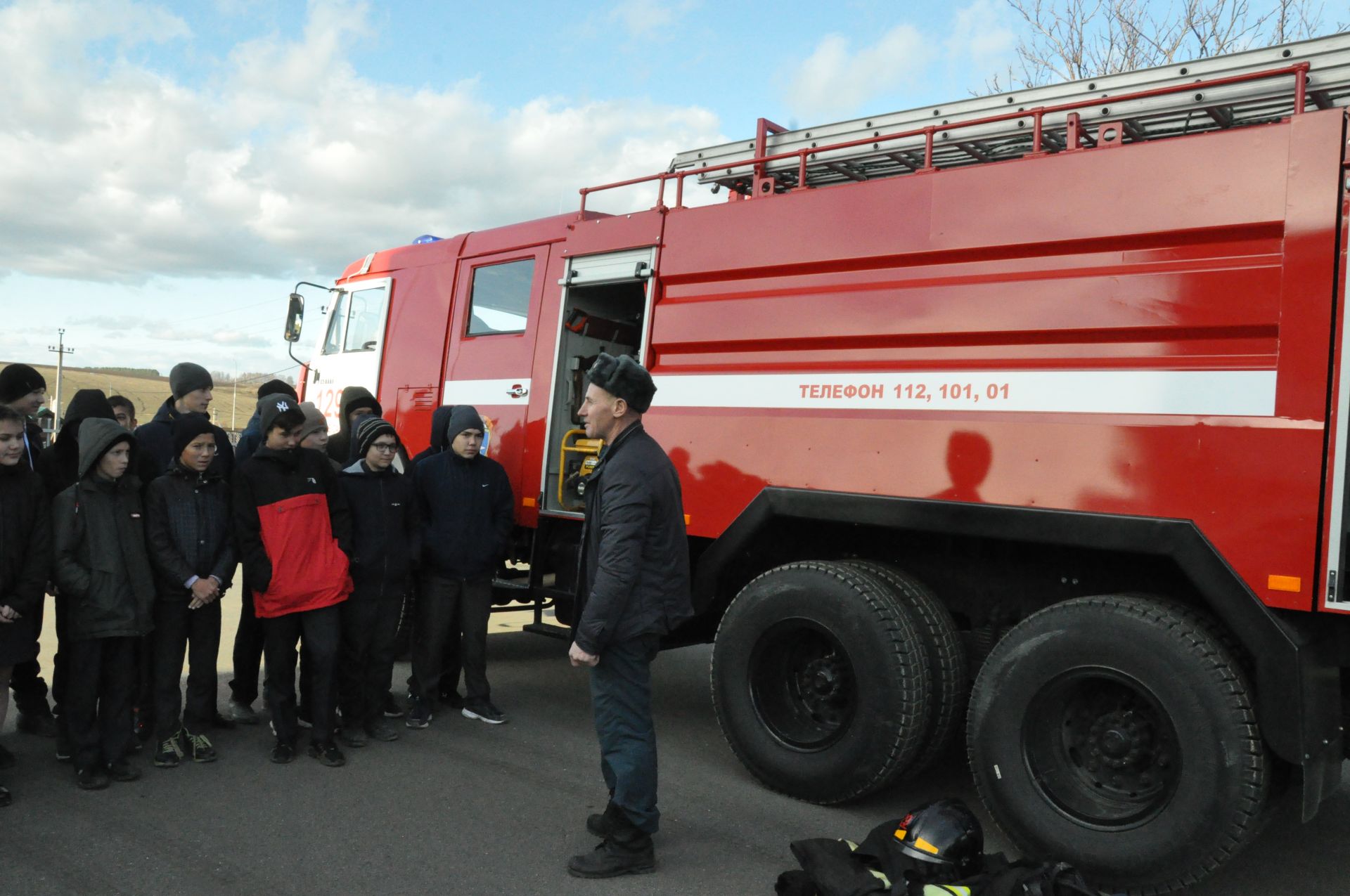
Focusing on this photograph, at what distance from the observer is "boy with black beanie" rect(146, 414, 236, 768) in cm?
454

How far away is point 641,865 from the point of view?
3.62m

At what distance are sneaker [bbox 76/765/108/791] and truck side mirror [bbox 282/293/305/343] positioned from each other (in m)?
4.31

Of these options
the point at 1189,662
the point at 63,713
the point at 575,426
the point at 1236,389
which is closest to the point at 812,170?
the point at 575,426

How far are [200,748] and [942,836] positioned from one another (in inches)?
131

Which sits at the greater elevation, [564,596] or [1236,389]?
[1236,389]

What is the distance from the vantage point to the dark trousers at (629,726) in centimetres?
360

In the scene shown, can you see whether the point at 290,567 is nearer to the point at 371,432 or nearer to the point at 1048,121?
the point at 371,432

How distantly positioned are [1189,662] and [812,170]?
3.08 m

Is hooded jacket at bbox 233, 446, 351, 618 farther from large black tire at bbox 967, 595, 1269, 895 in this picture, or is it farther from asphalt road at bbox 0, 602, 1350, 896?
large black tire at bbox 967, 595, 1269, 895

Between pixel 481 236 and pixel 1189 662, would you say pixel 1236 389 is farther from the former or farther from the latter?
pixel 481 236

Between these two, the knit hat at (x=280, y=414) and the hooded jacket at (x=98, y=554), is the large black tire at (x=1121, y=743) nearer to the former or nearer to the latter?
the knit hat at (x=280, y=414)

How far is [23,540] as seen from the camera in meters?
4.20

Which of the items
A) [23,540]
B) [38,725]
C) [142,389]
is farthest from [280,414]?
[142,389]

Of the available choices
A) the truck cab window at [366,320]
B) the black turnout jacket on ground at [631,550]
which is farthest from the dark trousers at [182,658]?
the truck cab window at [366,320]
